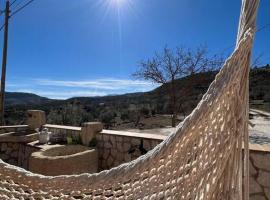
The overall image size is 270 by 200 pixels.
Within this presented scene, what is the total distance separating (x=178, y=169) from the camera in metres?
0.96

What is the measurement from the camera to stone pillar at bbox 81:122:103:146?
15.1 ft

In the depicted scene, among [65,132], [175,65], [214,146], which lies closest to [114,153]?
[65,132]

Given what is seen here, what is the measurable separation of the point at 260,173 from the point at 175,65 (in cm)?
837

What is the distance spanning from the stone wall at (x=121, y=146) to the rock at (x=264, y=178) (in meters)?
1.28

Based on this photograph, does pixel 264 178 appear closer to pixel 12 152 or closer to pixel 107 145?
pixel 107 145

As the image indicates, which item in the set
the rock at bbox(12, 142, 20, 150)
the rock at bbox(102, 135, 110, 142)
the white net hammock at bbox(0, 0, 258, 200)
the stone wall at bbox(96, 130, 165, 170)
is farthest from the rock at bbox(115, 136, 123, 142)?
the white net hammock at bbox(0, 0, 258, 200)

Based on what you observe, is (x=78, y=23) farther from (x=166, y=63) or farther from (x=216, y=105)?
(x=216, y=105)

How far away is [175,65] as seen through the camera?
10.6 meters

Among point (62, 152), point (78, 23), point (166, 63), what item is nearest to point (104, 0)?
point (78, 23)

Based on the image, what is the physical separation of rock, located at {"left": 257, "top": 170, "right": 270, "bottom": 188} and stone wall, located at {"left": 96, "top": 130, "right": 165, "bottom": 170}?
1.28 meters

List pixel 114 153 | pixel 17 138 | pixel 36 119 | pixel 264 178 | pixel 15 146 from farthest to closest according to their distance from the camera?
pixel 36 119
pixel 15 146
pixel 17 138
pixel 114 153
pixel 264 178

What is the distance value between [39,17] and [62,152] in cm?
504

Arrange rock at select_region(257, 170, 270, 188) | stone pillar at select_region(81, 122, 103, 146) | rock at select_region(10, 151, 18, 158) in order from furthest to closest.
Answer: rock at select_region(10, 151, 18, 158)
stone pillar at select_region(81, 122, 103, 146)
rock at select_region(257, 170, 270, 188)

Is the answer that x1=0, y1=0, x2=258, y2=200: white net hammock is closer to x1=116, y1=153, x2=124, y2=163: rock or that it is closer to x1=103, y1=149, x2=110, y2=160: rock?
x1=116, y1=153, x2=124, y2=163: rock
